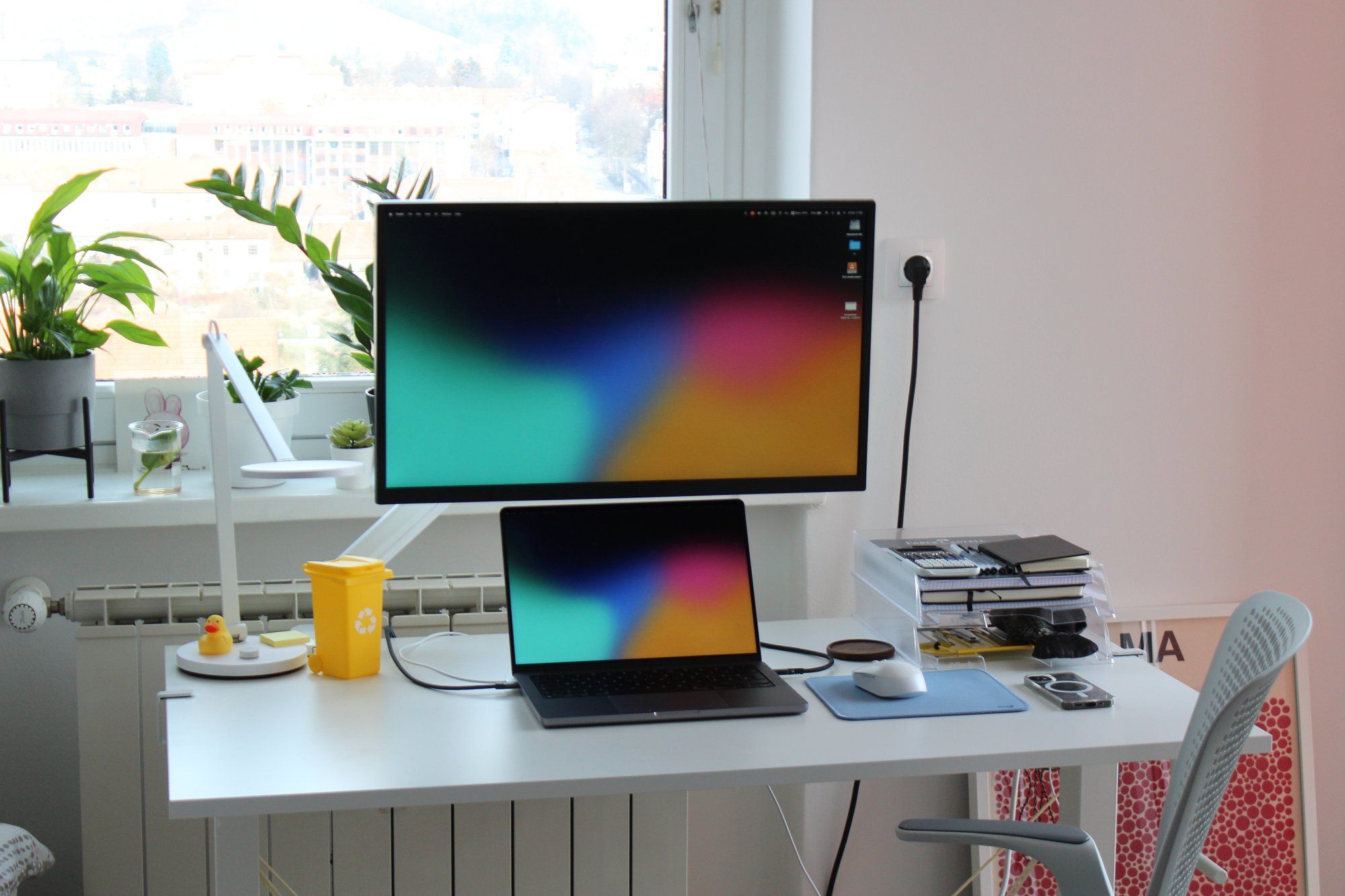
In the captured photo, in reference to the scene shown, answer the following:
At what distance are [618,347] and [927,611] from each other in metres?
0.52

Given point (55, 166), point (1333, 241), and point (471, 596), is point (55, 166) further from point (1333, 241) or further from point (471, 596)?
point (1333, 241)

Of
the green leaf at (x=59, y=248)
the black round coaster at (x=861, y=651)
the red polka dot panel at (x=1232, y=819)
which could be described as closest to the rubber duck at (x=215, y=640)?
the green leaf at (x=59, y=248)

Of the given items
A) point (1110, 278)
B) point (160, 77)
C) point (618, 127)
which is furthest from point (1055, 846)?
point (160, 77)

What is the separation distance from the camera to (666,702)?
1396 millimetres

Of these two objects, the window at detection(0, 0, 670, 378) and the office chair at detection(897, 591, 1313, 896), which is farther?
the window at detection(0, 0, 670, 378)

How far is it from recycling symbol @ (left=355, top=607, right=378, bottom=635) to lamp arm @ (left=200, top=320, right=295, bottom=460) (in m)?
0.22

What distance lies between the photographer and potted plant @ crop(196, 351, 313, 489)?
1891 millimetres

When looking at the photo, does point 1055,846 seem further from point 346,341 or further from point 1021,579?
point 346,341

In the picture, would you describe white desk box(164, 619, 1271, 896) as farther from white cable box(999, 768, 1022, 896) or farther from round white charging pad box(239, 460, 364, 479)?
white cable box(999, 768, 1022, 896)

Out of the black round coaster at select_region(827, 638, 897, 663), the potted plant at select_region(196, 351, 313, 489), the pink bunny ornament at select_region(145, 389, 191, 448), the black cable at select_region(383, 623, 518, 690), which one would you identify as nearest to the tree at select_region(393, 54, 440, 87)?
the potted plant at select_region(196, 351, 313, 489)

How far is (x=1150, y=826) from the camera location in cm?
206

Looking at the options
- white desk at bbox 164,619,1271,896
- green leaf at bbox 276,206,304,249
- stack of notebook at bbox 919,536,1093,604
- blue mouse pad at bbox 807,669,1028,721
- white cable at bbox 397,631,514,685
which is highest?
green leaf at bbox 276,206,304,249

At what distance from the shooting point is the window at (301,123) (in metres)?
1.97

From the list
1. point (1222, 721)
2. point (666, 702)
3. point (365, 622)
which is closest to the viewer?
point (1222, 721)
